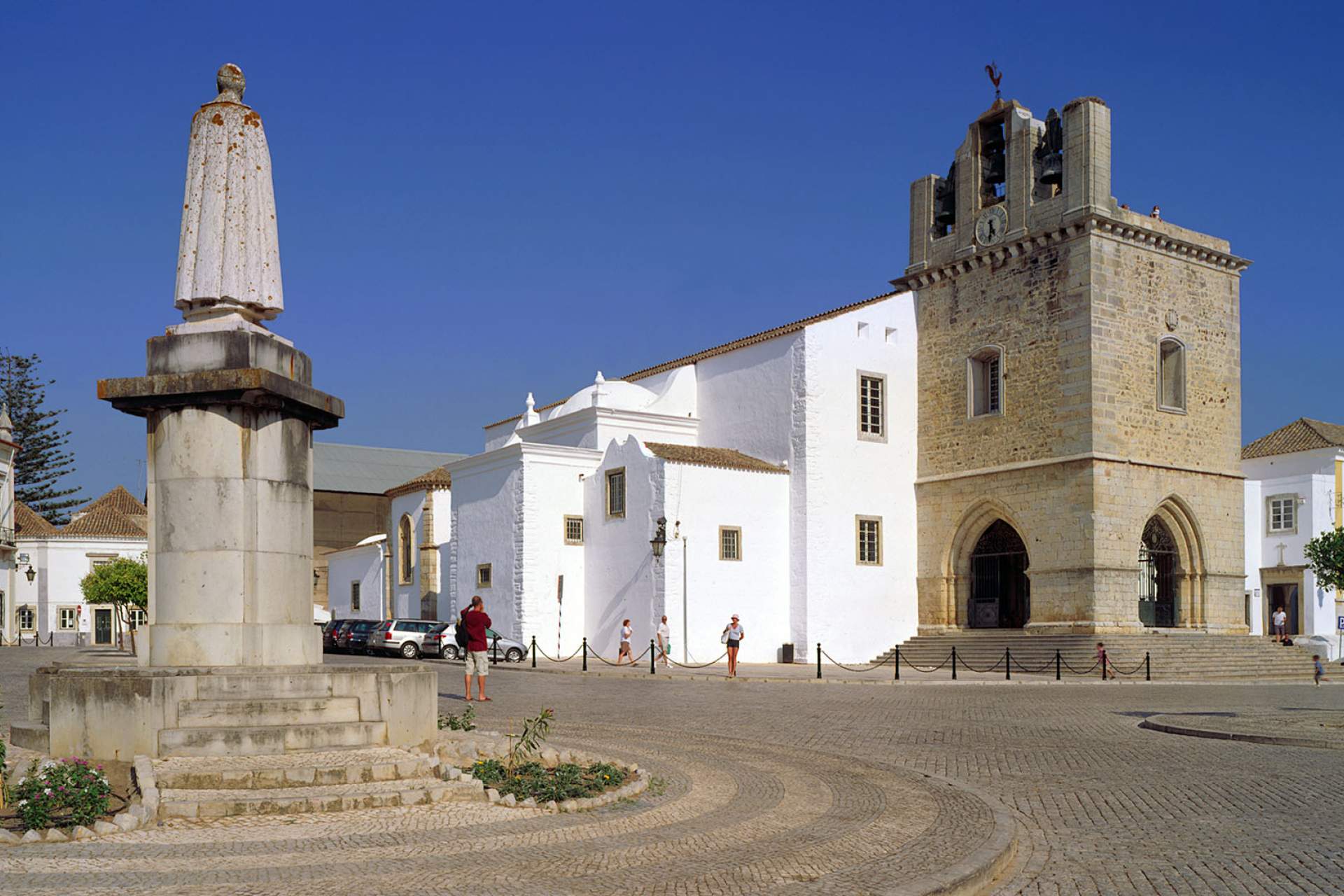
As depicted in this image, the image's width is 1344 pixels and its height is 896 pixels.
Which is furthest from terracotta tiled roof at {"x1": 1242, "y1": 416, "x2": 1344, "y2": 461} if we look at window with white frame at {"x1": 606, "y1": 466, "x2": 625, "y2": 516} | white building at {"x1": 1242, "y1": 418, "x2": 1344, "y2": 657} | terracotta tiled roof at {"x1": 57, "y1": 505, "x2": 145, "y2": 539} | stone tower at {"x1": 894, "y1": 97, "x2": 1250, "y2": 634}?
terracotta tiled roof at {"x1": 57, "y1": 505, "x2": 145, "y2": 539}

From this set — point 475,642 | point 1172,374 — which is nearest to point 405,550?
point 1172,374

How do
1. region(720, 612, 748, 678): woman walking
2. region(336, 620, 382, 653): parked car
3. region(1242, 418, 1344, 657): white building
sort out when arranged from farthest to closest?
region(1242, 418, 1344, 657): white building
region(336, 620, 382, 653): parked car
region(720, 612, 748, 678): woman walking

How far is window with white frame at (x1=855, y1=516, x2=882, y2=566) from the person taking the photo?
34812 millimetres

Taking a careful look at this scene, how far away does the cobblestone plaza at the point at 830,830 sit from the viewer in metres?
6.80

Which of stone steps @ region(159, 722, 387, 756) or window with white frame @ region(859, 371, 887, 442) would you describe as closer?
stone steps @ region(159, 722, 387, 756)

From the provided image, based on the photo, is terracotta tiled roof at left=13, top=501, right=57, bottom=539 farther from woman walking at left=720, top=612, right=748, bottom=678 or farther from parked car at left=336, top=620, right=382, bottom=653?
woman walking at left=720, top=612, right=748, bottom=678

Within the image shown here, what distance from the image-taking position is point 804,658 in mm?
33500

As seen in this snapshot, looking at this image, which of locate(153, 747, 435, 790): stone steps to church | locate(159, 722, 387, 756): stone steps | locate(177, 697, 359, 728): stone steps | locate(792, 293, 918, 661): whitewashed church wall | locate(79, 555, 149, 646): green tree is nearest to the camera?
locate(153, 747, 435, 790): stone steps to church

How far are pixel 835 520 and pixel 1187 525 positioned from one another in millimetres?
9194

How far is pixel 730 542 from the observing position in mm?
33281

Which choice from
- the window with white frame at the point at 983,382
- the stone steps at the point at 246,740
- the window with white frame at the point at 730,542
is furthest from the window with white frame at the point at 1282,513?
the stone steps at the point at 246,740

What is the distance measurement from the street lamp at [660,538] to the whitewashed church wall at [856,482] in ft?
13.9

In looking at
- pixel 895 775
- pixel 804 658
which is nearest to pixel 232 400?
pixel 895 775

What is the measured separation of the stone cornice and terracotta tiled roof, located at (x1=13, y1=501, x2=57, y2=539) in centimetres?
4207
